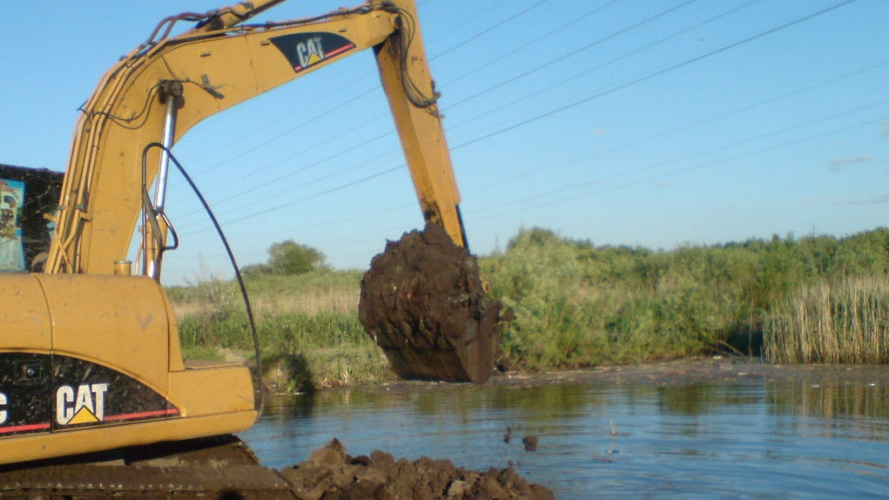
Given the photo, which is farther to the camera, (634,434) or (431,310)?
(634,434)

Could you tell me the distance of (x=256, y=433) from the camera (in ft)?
35.8

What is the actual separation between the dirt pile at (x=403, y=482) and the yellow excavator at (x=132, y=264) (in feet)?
3.69

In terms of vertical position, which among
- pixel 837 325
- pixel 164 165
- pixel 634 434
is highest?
pixel 164 165

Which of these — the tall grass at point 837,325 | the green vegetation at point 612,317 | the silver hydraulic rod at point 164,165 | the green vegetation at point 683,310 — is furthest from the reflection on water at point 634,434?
the silver hydraulic rod at point 164,165

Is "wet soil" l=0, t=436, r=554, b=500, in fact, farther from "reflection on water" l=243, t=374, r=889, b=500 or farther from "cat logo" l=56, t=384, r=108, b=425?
"reflection on water" l=243, t=374, r=889, b=500

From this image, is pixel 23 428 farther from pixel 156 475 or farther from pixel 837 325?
pixel 837 325

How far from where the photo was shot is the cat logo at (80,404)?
4938 mm

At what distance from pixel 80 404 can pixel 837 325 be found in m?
15.0

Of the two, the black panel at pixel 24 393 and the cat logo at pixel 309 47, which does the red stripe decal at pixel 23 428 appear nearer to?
the black panel at pixel 24 393

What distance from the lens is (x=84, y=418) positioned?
5.02 metres

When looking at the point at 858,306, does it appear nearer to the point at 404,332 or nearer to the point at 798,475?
the point at 798,475

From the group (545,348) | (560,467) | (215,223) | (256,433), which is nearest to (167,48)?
(215,223)

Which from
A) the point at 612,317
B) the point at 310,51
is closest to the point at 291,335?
the point at 612,317

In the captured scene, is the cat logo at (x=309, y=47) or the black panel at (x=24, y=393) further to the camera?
the cat logo at (x=309, y=47)
